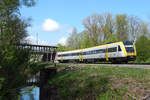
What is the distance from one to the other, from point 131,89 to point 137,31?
39374mm

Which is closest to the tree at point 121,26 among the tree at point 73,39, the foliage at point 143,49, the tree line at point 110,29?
the tree line at point 110,29

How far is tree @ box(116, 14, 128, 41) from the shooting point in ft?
132

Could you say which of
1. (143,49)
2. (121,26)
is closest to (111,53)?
(143,49)

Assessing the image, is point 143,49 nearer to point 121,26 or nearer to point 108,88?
point 121,26

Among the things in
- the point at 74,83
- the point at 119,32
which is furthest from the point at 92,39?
the point at 74,83

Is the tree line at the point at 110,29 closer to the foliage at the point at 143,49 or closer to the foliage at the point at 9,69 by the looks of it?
the foliage at the point at 143,49

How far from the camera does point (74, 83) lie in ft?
27.5

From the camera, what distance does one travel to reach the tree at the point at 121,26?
4028 centimetres

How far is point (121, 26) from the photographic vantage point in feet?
134

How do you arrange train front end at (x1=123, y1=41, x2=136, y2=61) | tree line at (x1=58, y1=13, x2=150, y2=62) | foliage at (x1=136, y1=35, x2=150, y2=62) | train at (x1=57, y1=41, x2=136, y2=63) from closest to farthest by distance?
train front end at (x1=123, y1=41, x2=136, y2=61), train at (x1=57, y1=41, x2=136, y2=63), foliage at (x1=136, y1=35, x2=150, y2=62), tree line at (x1=58, y1=13, x2=150, y2=62)

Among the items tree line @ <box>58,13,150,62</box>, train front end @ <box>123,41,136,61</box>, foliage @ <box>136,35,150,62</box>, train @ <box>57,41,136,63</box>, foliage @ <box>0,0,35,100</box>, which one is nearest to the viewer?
foliage @ <box>0,0,35,100</box>

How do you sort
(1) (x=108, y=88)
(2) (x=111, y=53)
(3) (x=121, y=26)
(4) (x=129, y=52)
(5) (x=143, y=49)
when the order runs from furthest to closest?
(3) (x=121, y=26) → (5) (x=143, y=49) → (2) (x=111, y=53) → (4) (x=129, y=52) → (1) (x=108, y=88)

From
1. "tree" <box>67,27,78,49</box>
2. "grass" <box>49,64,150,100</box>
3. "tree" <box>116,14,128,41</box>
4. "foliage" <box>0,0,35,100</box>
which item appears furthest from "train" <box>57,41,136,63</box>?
"tree" <box>67,27,78,49</box>

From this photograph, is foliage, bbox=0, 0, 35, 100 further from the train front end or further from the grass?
the train front end
